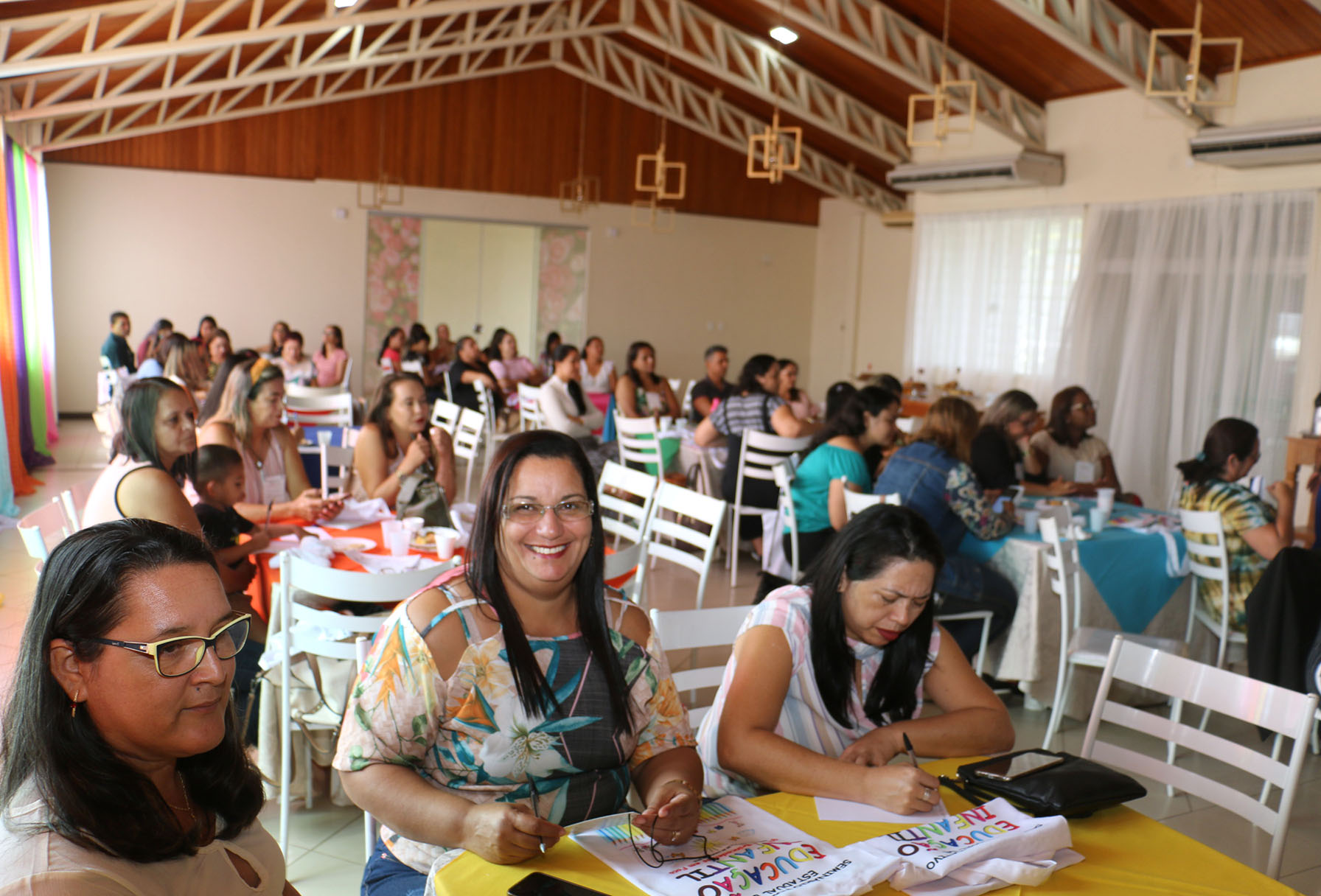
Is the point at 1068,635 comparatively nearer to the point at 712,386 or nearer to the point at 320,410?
the point at 712,386

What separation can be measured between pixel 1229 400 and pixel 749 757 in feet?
24.3

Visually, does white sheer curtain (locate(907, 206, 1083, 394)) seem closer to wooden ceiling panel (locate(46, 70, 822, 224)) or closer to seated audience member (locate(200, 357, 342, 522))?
wooden ceiling panel (locate(46, 70, 822, 224))

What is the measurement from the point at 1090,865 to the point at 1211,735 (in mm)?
845

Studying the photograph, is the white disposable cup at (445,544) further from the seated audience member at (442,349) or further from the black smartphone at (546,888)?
the seated audience member at (442,349)

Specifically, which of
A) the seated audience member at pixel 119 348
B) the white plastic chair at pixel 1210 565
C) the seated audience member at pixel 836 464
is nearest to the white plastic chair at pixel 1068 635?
the white plastic chair at pixel 1210 565

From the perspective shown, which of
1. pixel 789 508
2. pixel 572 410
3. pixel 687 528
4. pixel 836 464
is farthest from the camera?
pixel 572 410

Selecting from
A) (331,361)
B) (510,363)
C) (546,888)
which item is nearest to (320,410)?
(510,363)

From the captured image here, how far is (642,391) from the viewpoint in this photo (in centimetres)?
885

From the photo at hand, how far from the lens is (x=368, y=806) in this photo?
165 cm

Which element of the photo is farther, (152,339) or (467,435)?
(152,339)

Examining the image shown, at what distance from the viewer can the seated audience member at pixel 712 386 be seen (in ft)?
24.6

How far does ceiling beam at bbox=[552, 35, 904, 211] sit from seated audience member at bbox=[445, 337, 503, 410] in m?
4.90

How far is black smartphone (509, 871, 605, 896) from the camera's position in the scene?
1392 mm

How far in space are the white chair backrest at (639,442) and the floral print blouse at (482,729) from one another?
4805mm
